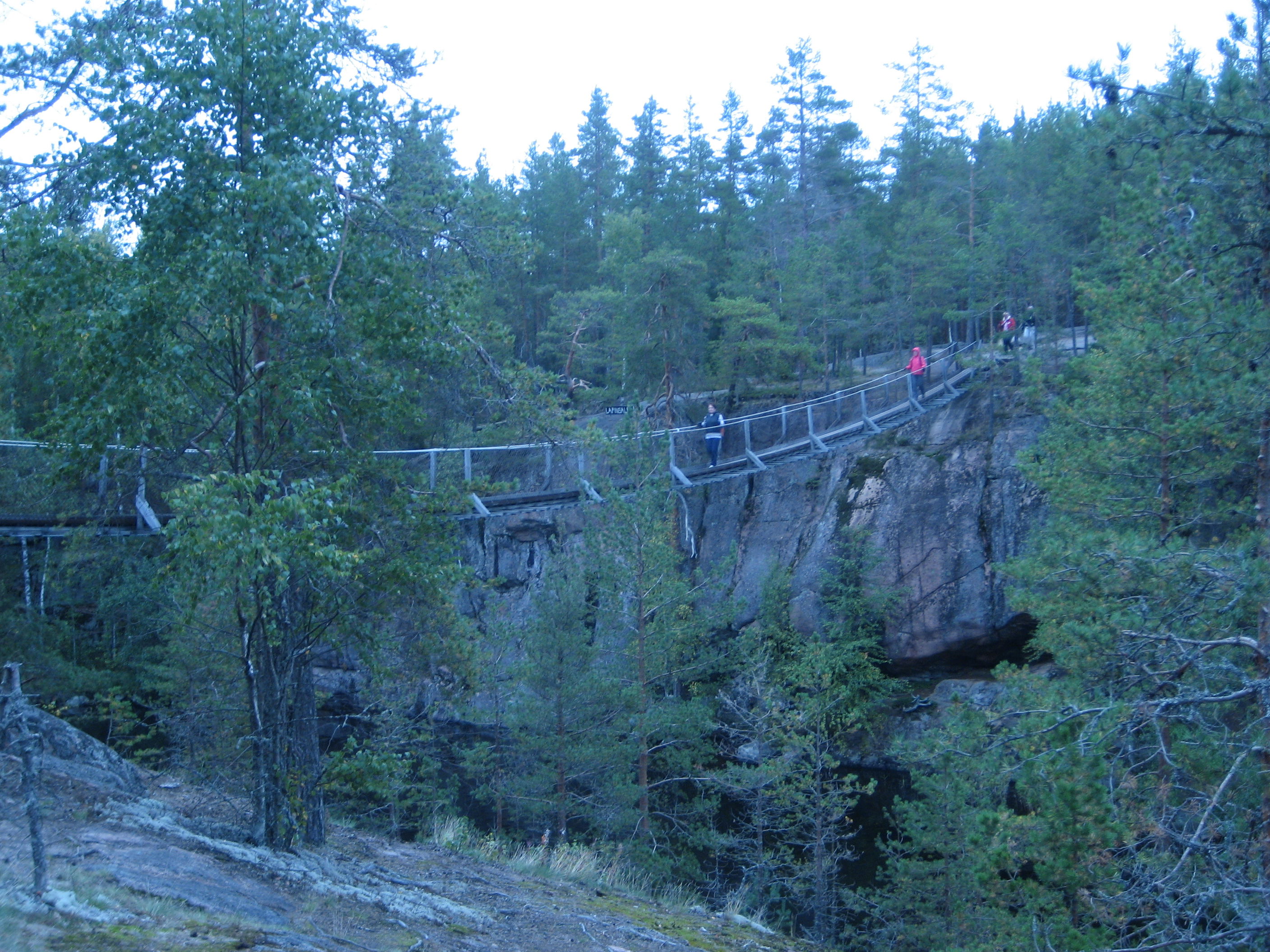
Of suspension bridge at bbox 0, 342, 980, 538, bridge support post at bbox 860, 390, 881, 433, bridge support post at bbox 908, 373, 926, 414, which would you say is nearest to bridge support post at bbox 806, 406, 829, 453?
suspension bridge at bbox 0, 342, 980, 538

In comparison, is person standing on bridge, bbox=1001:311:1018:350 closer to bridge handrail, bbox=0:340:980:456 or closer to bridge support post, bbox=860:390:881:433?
bridge handrail, bbox=0:340:980:456

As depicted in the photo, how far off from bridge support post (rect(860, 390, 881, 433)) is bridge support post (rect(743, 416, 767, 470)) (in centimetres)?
204

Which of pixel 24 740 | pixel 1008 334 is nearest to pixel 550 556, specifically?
pixel 1008 334

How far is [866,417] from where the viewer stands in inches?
713

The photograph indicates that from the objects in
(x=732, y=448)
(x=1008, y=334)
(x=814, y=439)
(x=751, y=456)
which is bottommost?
(x=751, y=456)

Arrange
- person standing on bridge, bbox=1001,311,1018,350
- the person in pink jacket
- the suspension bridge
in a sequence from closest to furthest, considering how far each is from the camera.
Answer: the suspension bridge < the person in pink jacket < person standing on bridge, bbox=1001,311,1018,350

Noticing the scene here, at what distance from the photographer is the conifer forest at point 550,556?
18.8 ft

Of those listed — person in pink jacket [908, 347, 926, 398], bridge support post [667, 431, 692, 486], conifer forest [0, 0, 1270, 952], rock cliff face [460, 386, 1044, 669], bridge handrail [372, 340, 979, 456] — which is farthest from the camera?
person in pink jacket [908, 347, 926, 398]

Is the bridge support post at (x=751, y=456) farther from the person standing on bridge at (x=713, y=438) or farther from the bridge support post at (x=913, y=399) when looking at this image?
the bridge support post at (x=913, y=399)

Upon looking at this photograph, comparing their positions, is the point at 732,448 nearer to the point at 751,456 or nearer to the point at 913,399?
the point at 751,456

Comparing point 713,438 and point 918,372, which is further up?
point 918,372

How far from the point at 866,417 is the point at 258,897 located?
49.4ft

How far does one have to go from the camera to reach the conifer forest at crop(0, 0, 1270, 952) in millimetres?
5719

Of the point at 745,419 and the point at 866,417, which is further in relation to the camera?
the point at 866,417
